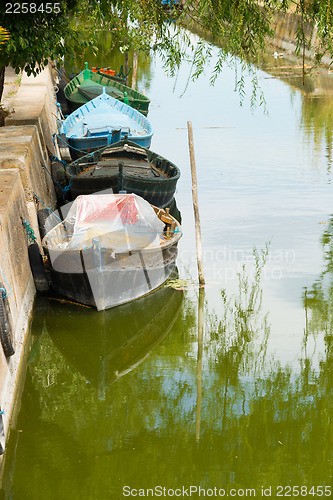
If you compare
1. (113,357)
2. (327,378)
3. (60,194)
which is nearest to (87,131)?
(60,194)

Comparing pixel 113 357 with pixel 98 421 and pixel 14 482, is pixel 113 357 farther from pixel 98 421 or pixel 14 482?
pixel 14 482

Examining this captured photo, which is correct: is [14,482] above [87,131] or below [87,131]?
below

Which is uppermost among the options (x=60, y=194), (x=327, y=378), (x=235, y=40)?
(x=235, y=40)

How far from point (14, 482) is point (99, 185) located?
7836 millimetres

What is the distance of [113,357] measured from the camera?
10.0 m

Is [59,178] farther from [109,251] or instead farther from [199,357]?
[199,357]

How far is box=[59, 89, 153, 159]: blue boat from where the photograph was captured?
57.3 ft

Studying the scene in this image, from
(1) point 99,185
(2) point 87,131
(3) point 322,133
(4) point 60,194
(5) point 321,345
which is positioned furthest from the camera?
(3) point 322,133

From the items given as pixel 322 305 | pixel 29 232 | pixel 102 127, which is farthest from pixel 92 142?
pixel 322 305

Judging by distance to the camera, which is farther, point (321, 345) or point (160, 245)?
point (160, 245)

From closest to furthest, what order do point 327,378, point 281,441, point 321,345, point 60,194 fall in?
point 281,441 → point 327,378 → point 321,345 → point 60,194

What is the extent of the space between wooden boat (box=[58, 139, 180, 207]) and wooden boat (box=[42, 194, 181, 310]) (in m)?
1.89

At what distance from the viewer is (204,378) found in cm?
950

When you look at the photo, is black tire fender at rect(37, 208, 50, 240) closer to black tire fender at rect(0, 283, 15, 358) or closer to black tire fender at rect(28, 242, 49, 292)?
black tire fender at rect(28, 242, 49, 292)
